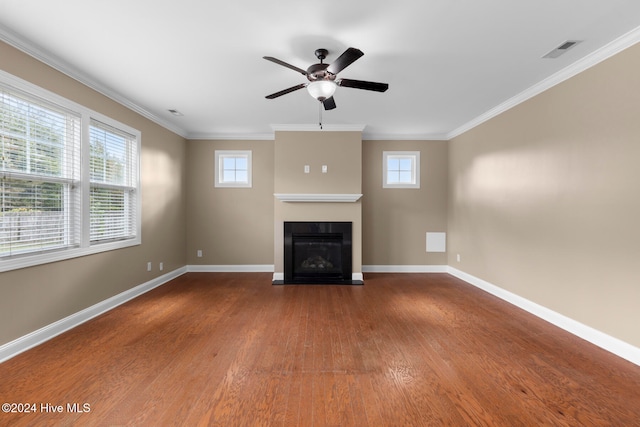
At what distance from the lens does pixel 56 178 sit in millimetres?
2867

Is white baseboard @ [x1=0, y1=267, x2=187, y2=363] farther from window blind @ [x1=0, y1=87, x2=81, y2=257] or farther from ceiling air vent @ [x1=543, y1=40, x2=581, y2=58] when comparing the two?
ceiling air vent @ [x1=543, y1=40, x2=581, y2=58]

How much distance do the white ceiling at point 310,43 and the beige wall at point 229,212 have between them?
166 centimetres

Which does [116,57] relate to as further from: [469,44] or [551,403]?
[551,403]

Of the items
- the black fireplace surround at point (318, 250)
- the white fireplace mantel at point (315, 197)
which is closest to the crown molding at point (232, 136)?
the white fireplace mantel at point (315, 197)

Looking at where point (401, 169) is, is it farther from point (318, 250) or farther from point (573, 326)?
point (573, 326)

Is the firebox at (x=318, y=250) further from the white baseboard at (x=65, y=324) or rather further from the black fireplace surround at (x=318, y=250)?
the white baseboard at (x=65, y=324)

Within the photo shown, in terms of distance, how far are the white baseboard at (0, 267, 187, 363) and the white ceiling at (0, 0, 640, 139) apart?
8.23ft

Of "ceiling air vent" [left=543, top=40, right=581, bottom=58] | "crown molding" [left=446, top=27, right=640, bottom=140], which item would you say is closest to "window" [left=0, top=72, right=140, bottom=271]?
"ceiling air vent" [left=543, top=40, right=581, bottom=58]

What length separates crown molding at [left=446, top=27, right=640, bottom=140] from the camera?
240 centimetres

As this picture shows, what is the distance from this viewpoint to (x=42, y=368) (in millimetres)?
2236

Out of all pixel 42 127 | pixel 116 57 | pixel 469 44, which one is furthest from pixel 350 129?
pixel 42 127

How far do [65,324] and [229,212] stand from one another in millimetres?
3042

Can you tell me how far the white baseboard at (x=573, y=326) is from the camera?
242cm

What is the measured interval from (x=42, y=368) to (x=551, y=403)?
368 centimetres
